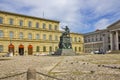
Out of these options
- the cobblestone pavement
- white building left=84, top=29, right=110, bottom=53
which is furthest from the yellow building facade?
the cobblestone pavement

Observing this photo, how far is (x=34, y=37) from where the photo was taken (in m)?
56.5

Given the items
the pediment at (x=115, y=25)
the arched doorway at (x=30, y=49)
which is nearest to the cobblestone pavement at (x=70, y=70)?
the arched doorway at (x=30, y=49)

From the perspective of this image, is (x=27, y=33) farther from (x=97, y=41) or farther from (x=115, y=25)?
(x=97, y=41)

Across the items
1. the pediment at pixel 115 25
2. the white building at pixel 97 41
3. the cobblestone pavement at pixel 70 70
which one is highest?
the pediment at pixel 115 25

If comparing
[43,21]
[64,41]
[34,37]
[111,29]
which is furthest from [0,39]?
[111,29]

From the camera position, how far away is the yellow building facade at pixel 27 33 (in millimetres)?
49734

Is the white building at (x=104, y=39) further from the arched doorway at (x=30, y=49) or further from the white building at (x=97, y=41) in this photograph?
the arched doorway at (x=30, y=49)

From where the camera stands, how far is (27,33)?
179 ft

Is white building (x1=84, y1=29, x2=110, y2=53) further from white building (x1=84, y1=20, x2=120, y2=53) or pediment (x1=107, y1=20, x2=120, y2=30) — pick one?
pediment (x1=107, y1=20, x2=120, y2=30)

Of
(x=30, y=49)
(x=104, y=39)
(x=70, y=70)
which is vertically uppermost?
(x=104, y=39)

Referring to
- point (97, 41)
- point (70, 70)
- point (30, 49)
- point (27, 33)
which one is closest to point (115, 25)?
point (97, 41)

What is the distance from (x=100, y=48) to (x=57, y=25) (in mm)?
32713

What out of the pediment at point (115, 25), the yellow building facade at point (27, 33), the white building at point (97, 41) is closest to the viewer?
the yellow building facade at point (27, 33)

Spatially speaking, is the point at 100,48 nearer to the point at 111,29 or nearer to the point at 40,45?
the point at 111,29
